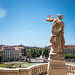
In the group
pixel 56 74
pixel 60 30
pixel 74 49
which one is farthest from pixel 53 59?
pixel 74 49

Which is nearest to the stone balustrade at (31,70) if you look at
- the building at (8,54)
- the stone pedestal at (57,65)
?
the stone pedestal at (57,65)

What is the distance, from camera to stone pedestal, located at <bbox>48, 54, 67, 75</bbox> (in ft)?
29.9

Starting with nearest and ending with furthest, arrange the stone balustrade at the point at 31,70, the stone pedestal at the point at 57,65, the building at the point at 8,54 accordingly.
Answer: the stone balustrade at the point at 31,70 < the stone pedestal at the point at 57,65 < the building at the point at 8,54

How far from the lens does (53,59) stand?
31.0 feet

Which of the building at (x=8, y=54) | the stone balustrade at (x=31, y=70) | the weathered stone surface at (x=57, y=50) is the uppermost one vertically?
the weathered stone surface at (x=57, y=50)

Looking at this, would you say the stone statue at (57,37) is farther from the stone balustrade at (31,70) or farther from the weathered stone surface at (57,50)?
the stone balustrade at (31,70)

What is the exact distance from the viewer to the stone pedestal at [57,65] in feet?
29.9

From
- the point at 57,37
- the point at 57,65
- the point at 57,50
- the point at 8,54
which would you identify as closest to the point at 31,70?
the point at 57,65

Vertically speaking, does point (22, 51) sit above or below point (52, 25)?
below

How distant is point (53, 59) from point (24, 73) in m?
2.71

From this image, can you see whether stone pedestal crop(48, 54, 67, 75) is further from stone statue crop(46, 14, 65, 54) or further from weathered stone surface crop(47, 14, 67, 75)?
stone statue crop(46, 14, 65, 54)

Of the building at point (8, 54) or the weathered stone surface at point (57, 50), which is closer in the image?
the weathered stone surface at point (57, 50)

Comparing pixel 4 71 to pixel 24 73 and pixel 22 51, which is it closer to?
pixel 24 73

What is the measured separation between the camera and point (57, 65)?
9.31m
